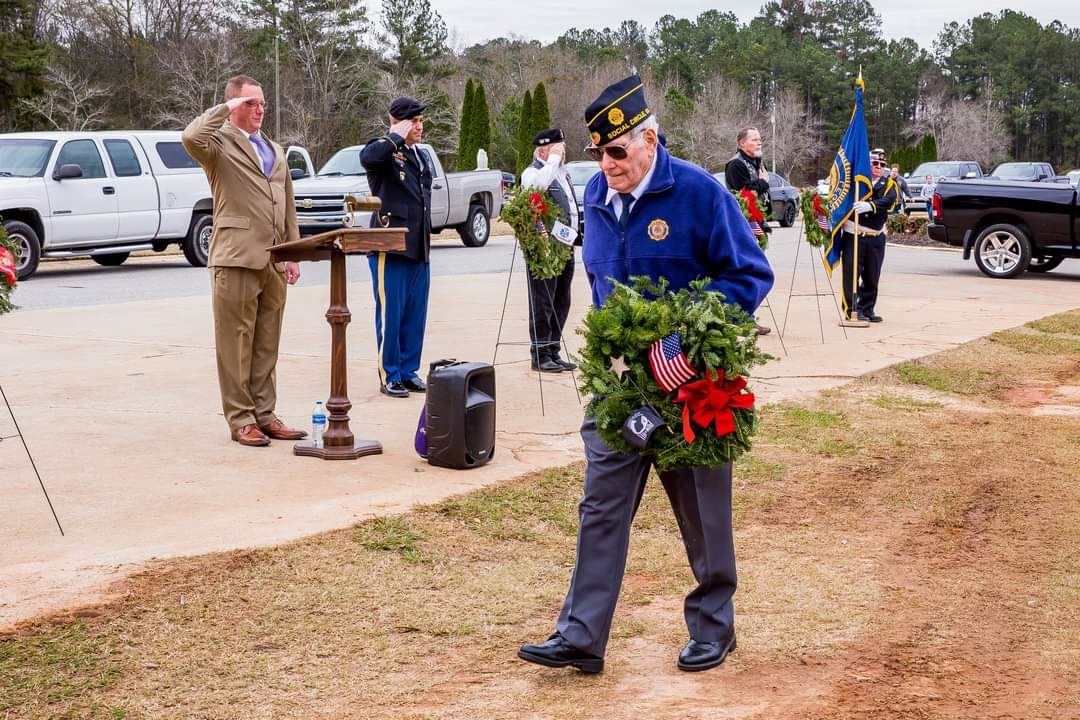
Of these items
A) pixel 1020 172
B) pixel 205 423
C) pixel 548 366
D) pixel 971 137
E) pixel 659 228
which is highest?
pixel 971 137

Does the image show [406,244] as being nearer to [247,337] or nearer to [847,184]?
[247,337]

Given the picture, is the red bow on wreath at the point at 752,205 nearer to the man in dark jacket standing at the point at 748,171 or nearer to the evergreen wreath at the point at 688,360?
the man in dark jacket standing at the point at 748,171

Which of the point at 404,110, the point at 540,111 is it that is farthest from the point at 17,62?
the point at 404,110

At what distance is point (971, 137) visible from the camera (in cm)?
9100

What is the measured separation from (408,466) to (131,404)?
268 cm

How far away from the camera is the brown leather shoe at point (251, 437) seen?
761 cm

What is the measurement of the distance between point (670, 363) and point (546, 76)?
6935cm

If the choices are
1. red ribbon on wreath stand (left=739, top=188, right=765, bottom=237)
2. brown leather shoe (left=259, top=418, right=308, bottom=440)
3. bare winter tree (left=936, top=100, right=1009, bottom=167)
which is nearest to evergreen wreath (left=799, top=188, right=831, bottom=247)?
red ribbon on wreath stand (left=739, top=188, right=765, bottom=237)

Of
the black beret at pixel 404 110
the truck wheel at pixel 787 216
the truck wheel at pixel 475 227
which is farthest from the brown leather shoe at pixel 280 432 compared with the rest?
the truck wheel at pixel 787 216

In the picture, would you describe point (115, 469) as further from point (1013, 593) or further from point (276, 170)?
point (1013, 593)

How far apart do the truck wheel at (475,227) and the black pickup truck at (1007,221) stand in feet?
30.3

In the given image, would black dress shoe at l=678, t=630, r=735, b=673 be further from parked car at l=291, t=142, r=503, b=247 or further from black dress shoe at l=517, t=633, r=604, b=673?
parked car at l=291, t=142, r=503, b=247

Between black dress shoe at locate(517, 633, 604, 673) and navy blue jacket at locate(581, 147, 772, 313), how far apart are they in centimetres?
129

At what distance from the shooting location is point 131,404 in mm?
8930
